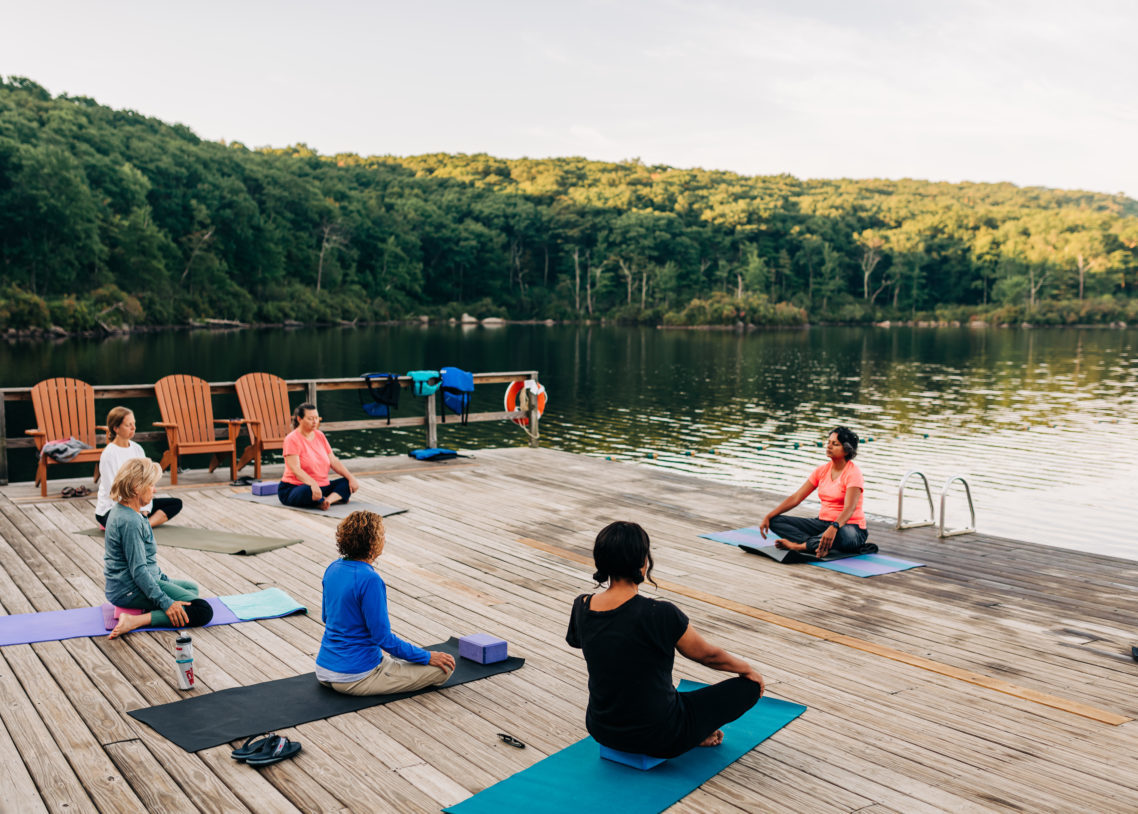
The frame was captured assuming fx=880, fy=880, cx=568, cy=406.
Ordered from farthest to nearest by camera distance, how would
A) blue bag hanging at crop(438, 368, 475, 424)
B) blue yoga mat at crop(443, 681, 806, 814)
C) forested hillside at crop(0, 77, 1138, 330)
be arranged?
forested hillside at crop(0, 77, 1138, 330) → blue bag hanging at crop(438, 368, 475, 424) → blue yoga mat at crop(443, 681, 806, 814)

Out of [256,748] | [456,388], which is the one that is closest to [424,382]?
[456,388]

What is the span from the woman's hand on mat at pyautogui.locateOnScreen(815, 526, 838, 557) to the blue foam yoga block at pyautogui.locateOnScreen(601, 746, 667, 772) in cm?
357

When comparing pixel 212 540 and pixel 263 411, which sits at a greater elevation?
pixel 263 411

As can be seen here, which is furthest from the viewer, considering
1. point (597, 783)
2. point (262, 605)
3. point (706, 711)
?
point (262, 605)

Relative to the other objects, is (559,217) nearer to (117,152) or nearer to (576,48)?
(576,48)

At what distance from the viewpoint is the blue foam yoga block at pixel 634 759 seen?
10.7 ft

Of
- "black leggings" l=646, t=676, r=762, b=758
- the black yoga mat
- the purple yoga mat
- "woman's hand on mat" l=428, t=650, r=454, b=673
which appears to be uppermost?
"black leggings" l=646, t=676, r=762, b=758

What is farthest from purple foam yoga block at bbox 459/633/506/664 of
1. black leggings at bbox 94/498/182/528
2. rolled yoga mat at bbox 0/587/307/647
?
black leggings at bbox 94/498/182/528

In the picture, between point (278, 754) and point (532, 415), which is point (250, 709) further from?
point (532, 415)

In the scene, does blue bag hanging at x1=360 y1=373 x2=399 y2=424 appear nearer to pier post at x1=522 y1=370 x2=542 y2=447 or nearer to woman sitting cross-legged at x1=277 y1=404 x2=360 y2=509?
pier post at x1=522 y1=370 x2=542 y2=447

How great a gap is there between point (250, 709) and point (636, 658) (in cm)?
180

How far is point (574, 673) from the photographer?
434 cm

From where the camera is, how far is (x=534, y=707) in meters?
3.93

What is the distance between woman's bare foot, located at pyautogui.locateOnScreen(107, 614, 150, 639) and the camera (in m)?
4.67
